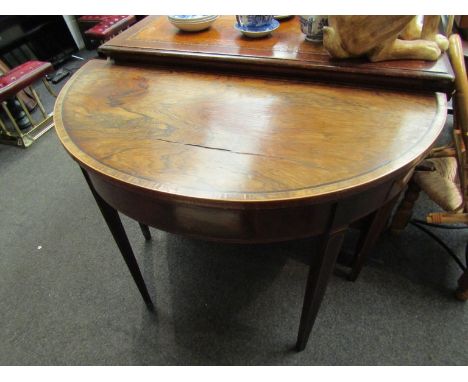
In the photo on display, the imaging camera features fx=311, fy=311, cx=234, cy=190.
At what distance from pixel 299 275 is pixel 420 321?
42cm

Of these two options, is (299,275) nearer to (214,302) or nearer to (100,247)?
(214,302)

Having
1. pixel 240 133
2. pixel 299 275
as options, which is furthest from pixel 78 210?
pixel 240 133

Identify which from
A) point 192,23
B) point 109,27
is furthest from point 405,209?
point 109,27

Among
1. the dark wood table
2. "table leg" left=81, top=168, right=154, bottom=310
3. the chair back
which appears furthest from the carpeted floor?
the chair back

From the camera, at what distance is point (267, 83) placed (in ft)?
2.56

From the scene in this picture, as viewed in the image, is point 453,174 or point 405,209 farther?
point 405,209

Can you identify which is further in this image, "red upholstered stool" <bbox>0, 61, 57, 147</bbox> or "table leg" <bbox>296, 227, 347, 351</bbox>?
"red upholstered stool" <bbox>0, 61, 57, 147</bbox>

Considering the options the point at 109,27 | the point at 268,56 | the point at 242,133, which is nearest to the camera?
the point at 242,133

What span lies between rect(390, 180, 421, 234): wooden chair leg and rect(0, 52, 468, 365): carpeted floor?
0.06 metres

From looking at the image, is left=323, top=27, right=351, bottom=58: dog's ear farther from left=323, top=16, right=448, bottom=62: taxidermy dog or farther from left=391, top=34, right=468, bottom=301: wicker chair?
left=391, top=34, right=468, bottom=301: wicker chair

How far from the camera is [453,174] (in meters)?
0.98

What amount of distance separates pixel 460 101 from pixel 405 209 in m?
0.54

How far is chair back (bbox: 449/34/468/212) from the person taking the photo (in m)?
0.71

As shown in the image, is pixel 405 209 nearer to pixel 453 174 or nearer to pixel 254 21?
pixel 453 174
